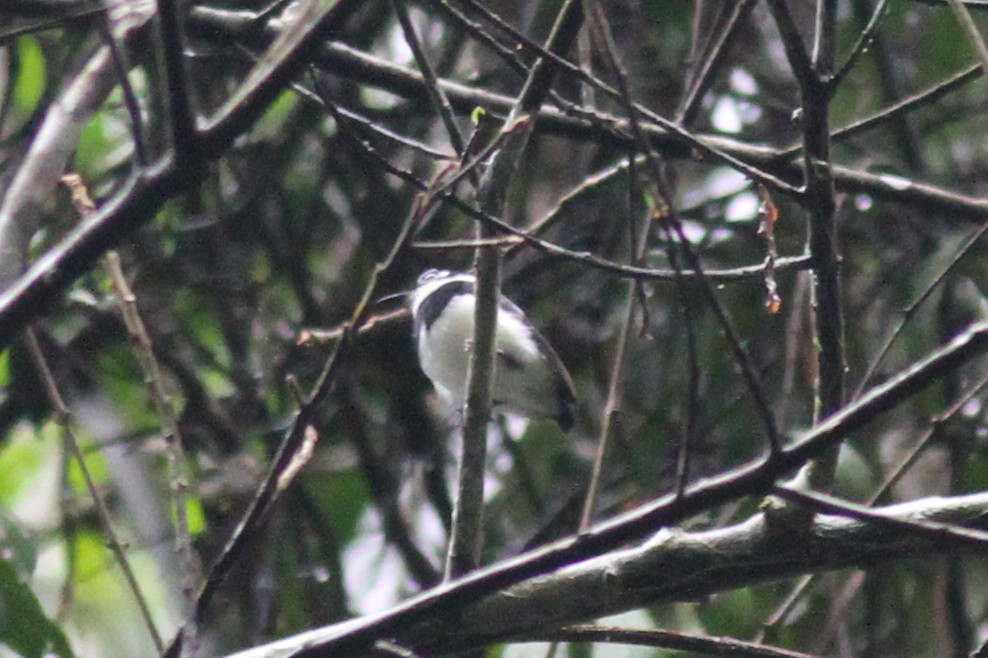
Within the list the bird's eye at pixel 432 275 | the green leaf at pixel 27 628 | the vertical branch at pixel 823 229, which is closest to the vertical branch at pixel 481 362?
the vertical branch at pixel 823 229

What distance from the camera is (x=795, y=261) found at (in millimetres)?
1703

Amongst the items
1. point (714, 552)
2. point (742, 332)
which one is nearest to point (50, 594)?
point (742, 332)

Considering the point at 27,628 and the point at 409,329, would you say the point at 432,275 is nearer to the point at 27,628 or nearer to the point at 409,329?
the point at 409,329

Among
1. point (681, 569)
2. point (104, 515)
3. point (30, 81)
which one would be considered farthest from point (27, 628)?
point (30, 81)

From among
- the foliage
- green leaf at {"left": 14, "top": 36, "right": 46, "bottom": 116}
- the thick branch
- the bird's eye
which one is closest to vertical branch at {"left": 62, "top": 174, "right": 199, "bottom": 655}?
the thick branch

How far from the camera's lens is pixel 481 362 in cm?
199

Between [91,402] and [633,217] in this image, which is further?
[91,402]

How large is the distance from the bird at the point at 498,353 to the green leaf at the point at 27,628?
140 cm

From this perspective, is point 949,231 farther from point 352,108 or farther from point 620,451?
point 352,108

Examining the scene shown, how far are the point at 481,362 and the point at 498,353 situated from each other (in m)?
1.96

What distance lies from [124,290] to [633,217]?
2.10 ft

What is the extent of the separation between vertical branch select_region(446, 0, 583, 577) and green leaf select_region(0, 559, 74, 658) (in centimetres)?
95

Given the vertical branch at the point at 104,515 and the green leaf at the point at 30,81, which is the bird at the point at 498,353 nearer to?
the green leaf at the point at 30,81

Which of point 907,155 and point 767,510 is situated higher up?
point 907,155
